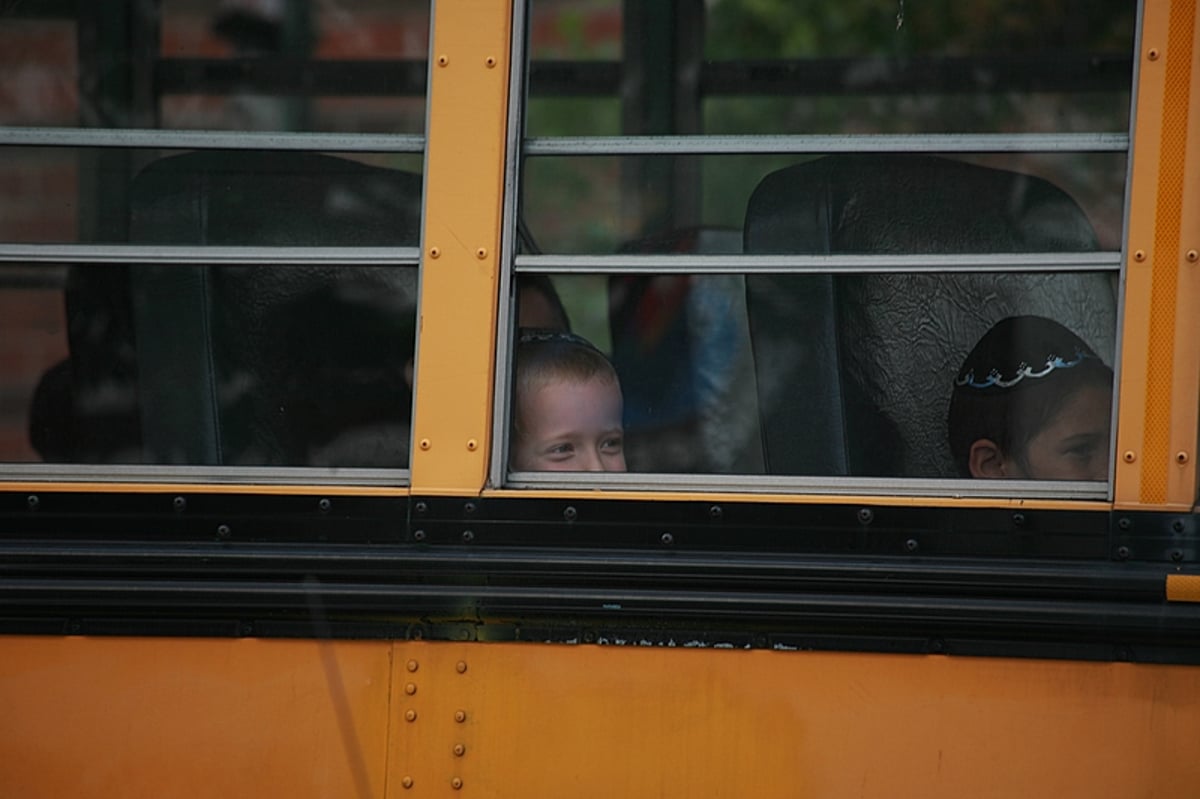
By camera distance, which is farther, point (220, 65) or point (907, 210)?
point (220, 65)

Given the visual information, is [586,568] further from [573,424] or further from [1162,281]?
[1162,281]

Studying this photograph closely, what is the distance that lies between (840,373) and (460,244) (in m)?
0.57

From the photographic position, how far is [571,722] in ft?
6.13

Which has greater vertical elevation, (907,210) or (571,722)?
(907,210)

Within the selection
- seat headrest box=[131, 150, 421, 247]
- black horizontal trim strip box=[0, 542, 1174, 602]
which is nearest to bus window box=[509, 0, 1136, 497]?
black horizontal trim strip box=[0, 542, 1174, 602]

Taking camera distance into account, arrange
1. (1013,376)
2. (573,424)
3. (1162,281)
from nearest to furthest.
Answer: (1162,281) → (1013,376) → (573,424)

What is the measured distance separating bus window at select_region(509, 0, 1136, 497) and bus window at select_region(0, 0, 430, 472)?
252mm

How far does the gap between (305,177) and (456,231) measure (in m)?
0.27

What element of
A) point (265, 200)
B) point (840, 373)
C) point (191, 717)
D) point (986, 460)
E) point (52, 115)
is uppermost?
point (52, 115)

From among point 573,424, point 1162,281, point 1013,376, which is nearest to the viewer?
point 1162,281

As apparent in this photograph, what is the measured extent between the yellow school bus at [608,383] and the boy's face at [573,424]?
0.03 metres

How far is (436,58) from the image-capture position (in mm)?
1975

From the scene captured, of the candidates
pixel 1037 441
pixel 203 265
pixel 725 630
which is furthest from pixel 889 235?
pixel 203 265

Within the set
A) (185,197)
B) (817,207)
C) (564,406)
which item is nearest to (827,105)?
(817,207)
